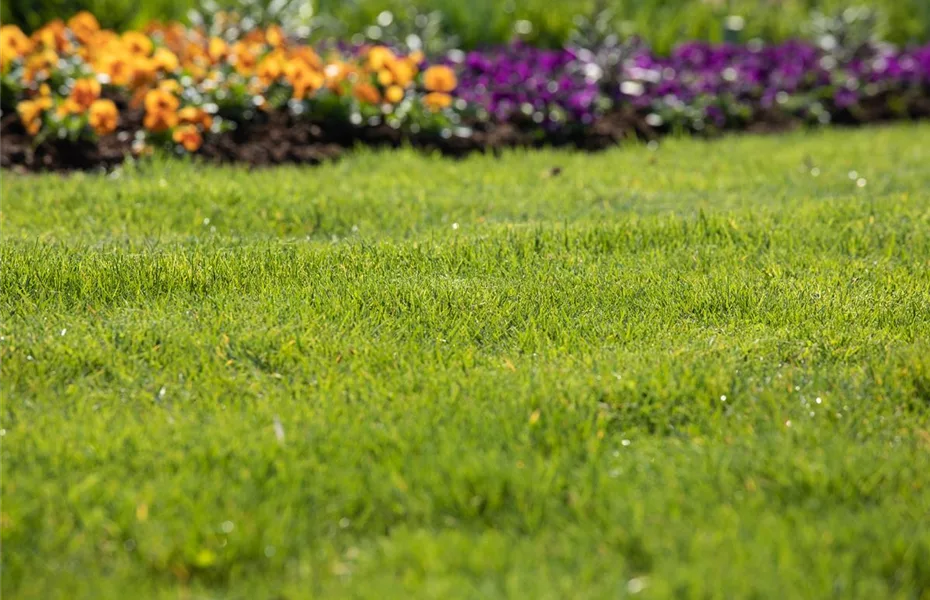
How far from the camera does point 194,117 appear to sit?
19.8ft

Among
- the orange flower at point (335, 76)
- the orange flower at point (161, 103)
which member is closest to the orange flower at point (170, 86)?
the orange flower at point (161, 103)

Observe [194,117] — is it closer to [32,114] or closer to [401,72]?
[32,114]

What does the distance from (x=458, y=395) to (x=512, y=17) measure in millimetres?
6396

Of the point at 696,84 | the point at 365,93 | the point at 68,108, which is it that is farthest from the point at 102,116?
the point at 696,84

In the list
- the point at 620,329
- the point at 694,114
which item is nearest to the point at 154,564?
the point at 620,329

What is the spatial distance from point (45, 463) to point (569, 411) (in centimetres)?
141

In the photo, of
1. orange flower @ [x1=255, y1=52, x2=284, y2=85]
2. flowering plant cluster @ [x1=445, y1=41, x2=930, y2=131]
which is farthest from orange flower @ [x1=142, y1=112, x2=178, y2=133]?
flowering plant cluster @ [x1=445, y1=41, x2=930, y2=131]

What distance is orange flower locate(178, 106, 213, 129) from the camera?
604 centimetres

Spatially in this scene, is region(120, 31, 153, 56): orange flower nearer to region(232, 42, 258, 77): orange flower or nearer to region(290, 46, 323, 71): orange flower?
region(232, 42, 258, 77): orange flower

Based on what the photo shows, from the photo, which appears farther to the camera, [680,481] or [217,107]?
[217,107]

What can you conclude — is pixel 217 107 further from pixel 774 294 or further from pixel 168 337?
pixel 774 294

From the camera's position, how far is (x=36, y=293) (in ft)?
12.8

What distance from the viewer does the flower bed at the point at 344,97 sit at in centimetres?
606

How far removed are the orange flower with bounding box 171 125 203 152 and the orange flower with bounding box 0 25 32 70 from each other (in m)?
1.25
